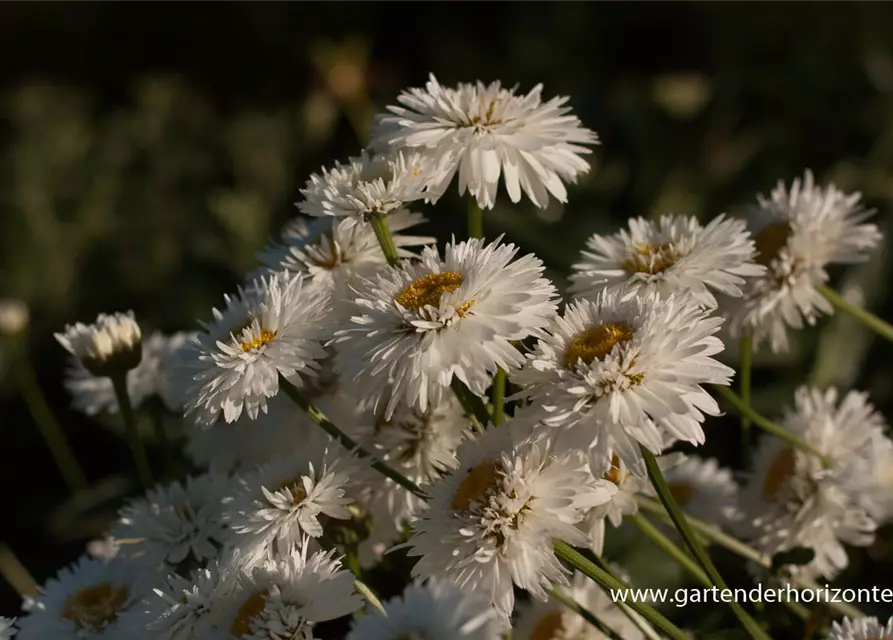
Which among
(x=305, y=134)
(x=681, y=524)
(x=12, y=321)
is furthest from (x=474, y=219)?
(x=305, y=134)

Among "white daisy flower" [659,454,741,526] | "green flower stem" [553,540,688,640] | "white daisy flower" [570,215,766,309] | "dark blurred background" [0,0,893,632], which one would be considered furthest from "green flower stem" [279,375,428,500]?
"dark blurred background" [0,0,893,632]

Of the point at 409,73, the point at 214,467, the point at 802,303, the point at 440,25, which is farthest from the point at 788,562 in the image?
the point at 440,25

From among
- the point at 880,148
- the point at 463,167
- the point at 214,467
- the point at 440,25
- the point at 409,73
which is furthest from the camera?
the point at 440,25

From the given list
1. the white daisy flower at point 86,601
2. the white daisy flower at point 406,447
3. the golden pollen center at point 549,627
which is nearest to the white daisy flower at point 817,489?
the golden pollen center at point 549,627

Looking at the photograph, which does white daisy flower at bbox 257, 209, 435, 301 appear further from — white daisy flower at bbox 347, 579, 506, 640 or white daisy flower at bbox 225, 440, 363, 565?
white daisy flower at bbox 347, 579, 506, 640

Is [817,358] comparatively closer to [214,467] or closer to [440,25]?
[214,467]

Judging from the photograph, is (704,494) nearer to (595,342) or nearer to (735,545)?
(735,545)
